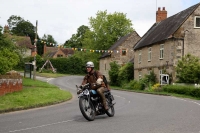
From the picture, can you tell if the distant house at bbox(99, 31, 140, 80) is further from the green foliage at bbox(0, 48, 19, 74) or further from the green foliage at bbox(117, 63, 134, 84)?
the green foliage at bbox(0, 48, 19, 74)

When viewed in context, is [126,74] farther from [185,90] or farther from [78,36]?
[78,36]

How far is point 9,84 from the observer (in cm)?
1959

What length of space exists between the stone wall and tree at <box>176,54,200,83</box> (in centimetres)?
1775

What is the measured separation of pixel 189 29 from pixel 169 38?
251 centimetres

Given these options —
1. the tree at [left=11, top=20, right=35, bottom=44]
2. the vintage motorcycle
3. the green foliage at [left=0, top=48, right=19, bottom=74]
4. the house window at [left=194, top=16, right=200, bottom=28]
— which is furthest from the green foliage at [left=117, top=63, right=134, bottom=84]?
the tree at [left=11, top=20, right=35, bottom=44]

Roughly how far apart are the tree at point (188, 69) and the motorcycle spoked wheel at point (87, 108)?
22770 millimetres

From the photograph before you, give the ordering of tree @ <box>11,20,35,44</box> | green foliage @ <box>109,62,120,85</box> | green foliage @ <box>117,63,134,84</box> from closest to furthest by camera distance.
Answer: green foliage @ <box>117,63,134,84</box> → green foliage @ <box>109,62,120,85</box> → tree @ <box>11,20,35,44</box>

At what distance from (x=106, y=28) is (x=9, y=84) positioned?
56280mm

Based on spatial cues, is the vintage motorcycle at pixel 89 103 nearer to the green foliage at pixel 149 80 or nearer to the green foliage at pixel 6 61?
the green foliage at pixel 6 61

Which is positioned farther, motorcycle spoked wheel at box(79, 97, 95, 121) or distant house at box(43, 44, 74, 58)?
distant house at box(43, 44, 74, 58)

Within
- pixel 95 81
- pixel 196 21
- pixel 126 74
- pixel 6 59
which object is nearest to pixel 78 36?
pixel 126 74

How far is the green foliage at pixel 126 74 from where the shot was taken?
50688mm

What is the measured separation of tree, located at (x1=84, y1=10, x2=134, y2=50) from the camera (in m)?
74.2

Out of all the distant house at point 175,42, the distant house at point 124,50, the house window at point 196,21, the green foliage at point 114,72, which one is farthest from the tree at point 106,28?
the house window at point 196,21
